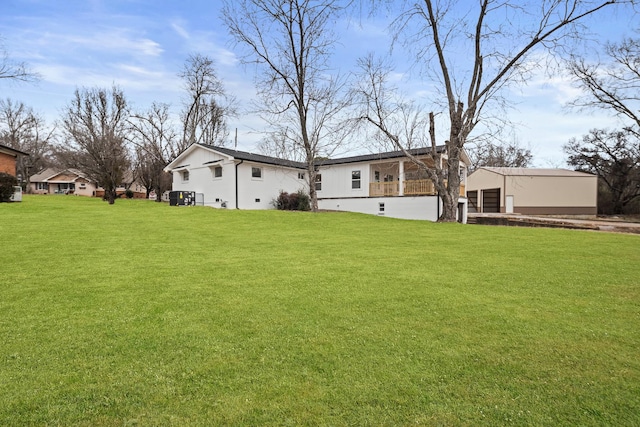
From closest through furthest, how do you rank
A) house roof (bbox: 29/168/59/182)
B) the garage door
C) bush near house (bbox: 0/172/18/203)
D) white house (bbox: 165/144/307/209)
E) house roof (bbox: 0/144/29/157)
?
bush near house (bbox: 0/172/18/203) < white house (bbox: 165/144/307/209) < house roof (bbox: 0/144/29/157) < the garage door < house roof (bbox: 29/168/59/182)

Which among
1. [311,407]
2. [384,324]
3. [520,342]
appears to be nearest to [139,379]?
[311,407]

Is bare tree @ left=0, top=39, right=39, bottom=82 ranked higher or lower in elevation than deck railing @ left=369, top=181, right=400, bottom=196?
higher

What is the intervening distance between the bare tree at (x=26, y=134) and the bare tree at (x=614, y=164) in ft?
201

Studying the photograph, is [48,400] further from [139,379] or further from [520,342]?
[520,342]

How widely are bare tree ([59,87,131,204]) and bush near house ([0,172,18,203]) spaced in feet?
22.5

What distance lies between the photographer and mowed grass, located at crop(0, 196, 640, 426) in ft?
6.61

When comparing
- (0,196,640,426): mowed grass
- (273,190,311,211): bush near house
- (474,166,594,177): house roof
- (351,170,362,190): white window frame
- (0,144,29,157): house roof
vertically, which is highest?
(0,144,29,157): house roof

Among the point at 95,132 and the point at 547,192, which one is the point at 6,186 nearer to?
the point at 95,132

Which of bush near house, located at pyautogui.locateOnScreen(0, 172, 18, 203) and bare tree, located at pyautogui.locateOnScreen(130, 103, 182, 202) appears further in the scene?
bare tree, located at pyautogui.locateOnScreen(130, 103, 182, 202)

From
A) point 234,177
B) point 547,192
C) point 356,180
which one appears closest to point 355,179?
point 356,180

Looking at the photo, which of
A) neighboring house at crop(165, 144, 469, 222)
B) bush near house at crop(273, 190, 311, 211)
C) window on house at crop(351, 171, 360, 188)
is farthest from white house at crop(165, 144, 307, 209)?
window on house at crop(351, 171, 360, 188)

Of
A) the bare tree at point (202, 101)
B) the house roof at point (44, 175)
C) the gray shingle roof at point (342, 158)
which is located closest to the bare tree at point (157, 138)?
the bare tree at point (202, 101)

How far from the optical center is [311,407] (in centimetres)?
201

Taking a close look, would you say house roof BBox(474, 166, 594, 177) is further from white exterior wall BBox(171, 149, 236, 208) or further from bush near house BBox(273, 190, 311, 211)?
white exterior wall BBox(171, 149, 236, 208)
